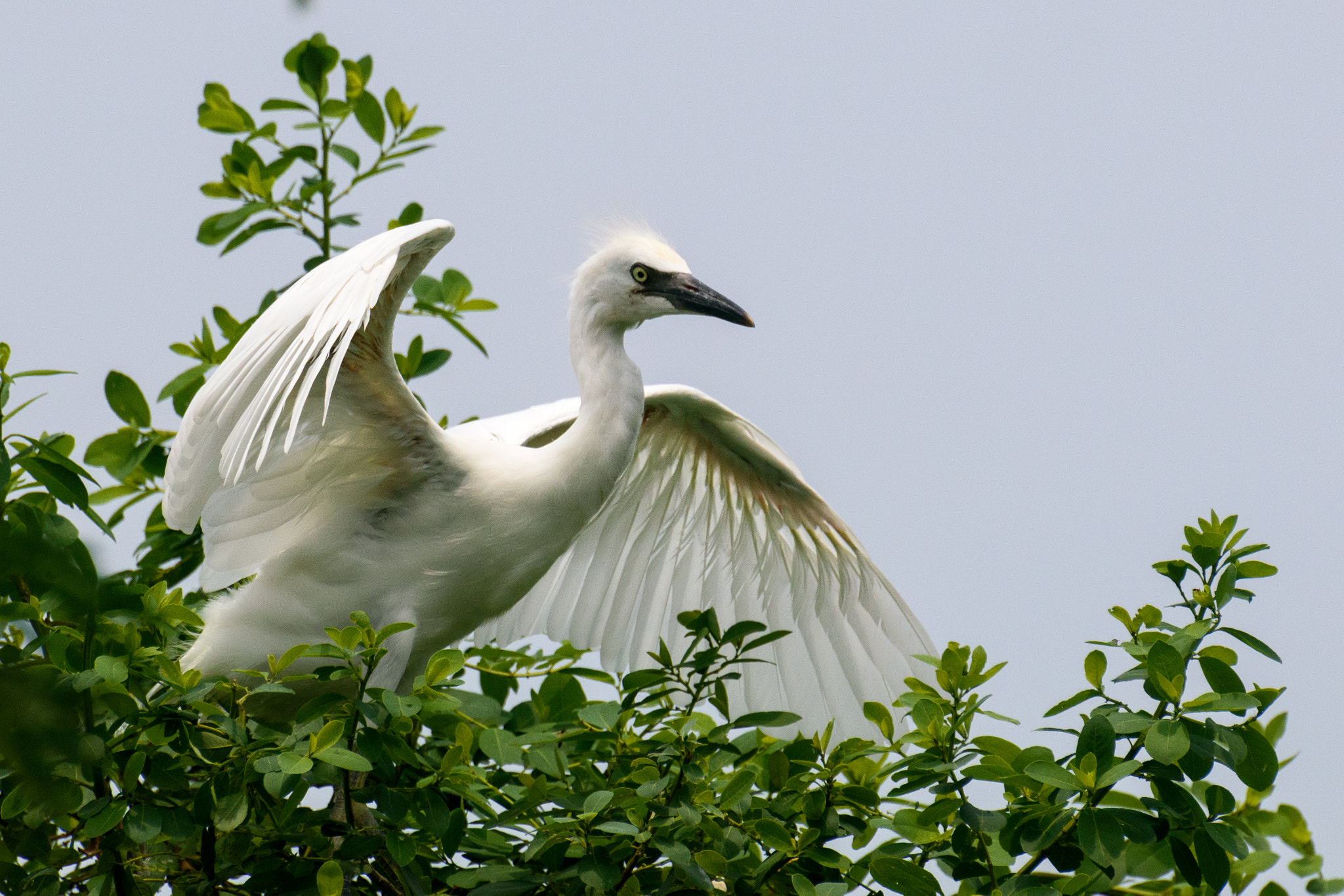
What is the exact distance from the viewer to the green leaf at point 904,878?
2.19 m

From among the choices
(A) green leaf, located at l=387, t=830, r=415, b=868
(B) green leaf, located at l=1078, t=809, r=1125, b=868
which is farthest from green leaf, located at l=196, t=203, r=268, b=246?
(B) green leaf, located at l=1078, t=809, r=1125, b=868

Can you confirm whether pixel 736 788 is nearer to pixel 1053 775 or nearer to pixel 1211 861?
pixel 1053 775

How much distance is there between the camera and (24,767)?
0.65 m

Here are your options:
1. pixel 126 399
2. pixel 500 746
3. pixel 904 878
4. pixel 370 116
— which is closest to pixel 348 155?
pixel 370 116

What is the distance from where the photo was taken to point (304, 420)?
10.2ft

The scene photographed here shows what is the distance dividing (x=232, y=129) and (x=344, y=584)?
1.44 meters

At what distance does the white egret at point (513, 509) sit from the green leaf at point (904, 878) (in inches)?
51.2

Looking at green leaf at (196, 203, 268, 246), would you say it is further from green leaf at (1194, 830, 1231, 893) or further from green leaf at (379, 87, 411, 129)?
green leaf at (1194, 830, 1231, 893)

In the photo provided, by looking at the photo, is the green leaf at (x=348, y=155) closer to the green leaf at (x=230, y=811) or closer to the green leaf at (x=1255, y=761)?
the green leaf at (x=230, y=811)

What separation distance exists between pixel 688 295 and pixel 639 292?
0.46 ft

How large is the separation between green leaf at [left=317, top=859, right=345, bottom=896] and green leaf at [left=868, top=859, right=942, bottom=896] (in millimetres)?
930

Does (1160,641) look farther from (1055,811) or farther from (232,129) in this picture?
(232,129)

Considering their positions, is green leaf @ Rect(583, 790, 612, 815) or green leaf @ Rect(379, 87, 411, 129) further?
green leaf @ Rect(379, 87, 411, 129)

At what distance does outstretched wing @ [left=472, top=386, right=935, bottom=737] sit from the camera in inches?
168
